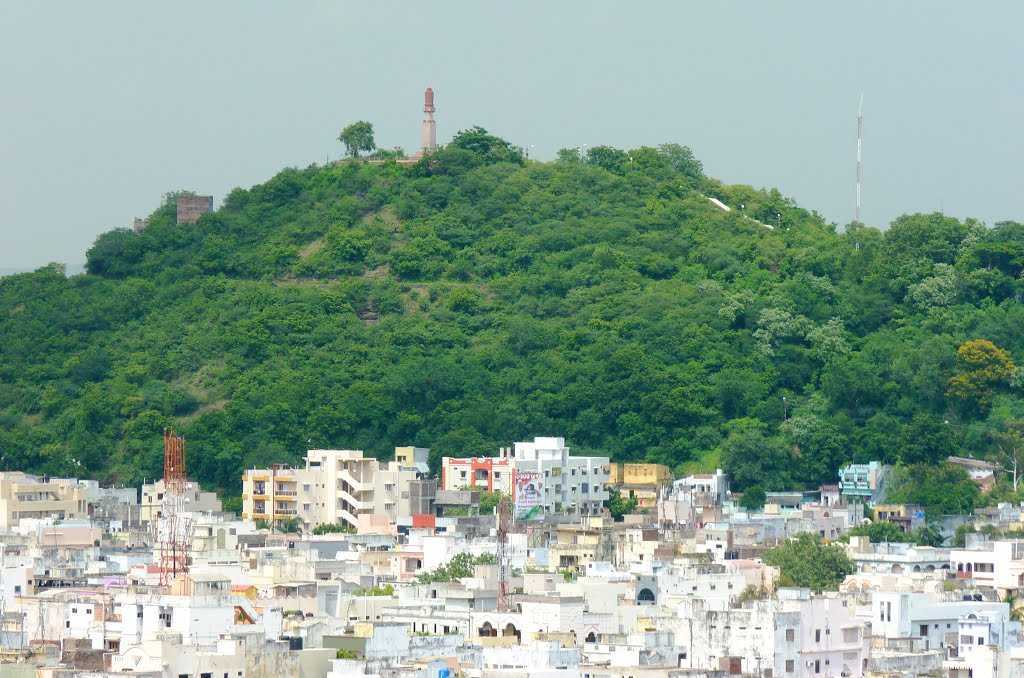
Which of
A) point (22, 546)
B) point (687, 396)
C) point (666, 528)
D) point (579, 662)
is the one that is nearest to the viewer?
point (579, 662)

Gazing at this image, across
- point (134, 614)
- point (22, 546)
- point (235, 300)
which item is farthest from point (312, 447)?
point (134, 614)

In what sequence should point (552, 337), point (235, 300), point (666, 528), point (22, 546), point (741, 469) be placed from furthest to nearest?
point (235, 300) → point (552, 337) → point (741, 469) → point (666, 528) → point (22, 546)

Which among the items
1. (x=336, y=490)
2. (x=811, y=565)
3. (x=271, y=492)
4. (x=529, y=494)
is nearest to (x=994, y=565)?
(x=811, y=565)

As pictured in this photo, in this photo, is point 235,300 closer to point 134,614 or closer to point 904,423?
point 904,423

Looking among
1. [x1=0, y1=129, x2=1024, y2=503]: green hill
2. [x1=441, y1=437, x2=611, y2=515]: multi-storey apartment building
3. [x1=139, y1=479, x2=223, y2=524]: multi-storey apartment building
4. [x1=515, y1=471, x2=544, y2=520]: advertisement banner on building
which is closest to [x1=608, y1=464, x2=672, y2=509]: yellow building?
[x1=441, y1=437, x2=611, y2=515]: multi-storey apartment building

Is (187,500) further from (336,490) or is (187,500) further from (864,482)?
(864,482)

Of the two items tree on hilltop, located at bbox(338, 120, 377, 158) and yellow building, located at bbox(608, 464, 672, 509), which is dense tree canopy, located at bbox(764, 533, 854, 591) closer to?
yellow building, located at bbox(608, 464, 672, 509)
